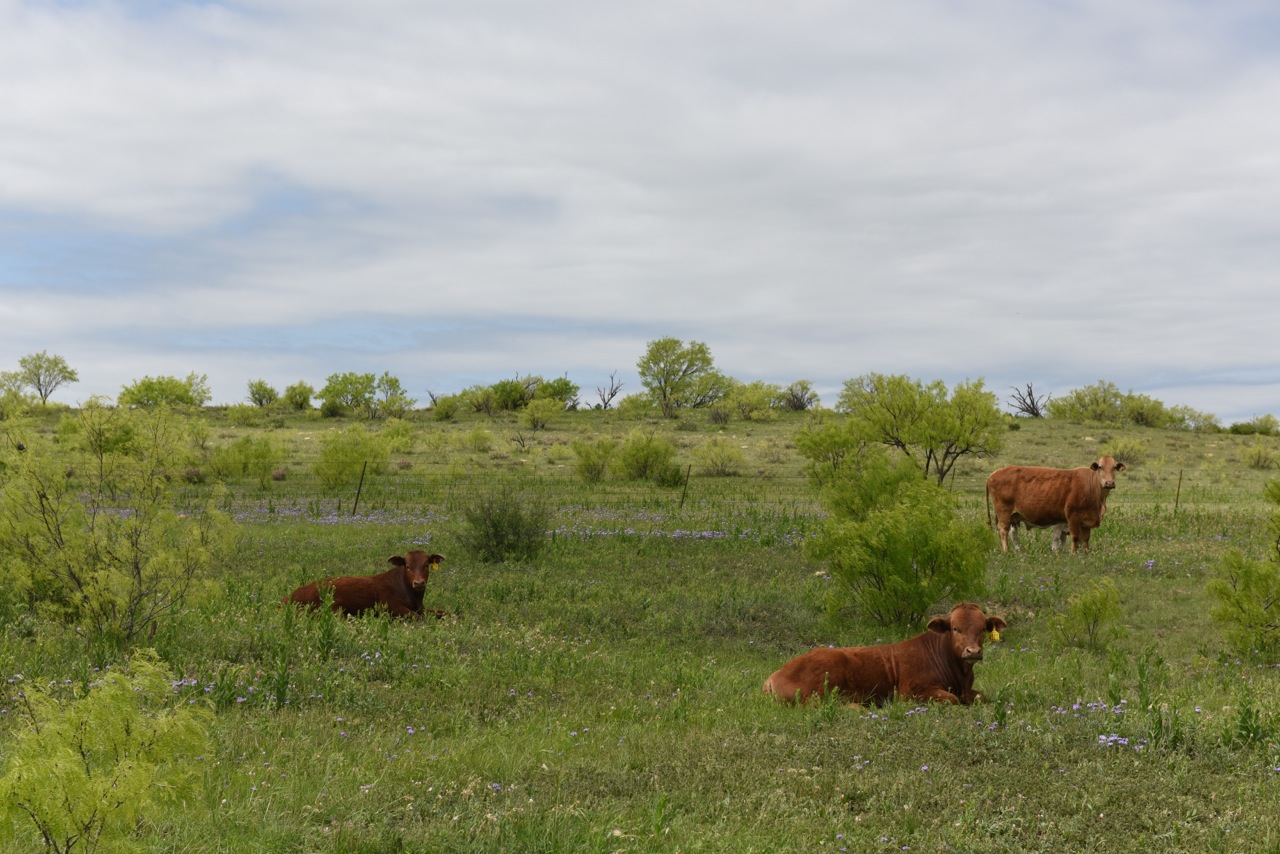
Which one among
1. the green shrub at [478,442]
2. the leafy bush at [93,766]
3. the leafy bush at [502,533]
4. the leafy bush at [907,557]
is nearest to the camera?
the leafy bush at [93,766]

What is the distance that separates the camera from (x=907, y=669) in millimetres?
9227

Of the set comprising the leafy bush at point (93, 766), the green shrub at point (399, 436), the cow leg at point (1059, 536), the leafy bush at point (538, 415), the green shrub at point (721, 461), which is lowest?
the cow leg at point (1059, 536)

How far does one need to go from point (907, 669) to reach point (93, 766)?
7206 mm

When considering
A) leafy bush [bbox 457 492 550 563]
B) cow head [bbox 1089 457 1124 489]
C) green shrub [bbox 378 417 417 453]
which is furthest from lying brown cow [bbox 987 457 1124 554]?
green shrub [bbox 378 417 417 453]

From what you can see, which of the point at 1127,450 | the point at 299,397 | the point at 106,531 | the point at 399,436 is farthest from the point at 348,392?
the point at 106,531

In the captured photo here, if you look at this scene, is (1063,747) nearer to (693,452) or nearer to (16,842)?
(16,842)

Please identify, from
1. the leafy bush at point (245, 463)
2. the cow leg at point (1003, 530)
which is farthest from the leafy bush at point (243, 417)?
the cow leg at point (1003, 530)

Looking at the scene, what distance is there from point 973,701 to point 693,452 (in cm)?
3690

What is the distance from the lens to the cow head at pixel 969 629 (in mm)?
8805

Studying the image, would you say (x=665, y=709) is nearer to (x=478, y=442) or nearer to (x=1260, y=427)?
(x=478, y=442)

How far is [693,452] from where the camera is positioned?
4581 centimetres

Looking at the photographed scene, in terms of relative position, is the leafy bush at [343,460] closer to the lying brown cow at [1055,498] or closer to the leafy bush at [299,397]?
the lying brown cow at [1055,498]

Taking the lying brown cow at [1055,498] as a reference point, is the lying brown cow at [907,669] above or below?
below

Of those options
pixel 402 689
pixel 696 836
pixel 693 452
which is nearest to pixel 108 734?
pixel 696 836
